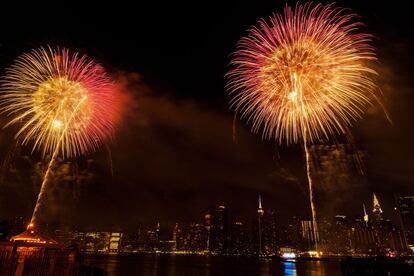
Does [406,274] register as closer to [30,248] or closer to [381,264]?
[381,264]

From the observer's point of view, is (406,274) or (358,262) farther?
(358,262)

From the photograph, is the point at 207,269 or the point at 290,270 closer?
the point at 207,269

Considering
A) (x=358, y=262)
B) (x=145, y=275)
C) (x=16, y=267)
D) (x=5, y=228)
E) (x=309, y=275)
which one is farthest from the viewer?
(x=309, y=275)

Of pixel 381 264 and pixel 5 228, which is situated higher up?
pixel 5 228

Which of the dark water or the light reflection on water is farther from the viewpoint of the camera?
the dark water

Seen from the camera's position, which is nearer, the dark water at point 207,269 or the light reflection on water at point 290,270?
Answer: the light reflection on water at point 290,270

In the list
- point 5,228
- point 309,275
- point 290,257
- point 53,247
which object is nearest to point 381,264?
point 309,275

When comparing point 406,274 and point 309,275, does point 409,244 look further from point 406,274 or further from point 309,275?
point 406,274

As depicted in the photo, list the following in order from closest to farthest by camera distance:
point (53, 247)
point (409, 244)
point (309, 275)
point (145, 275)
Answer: point (53, 247)
point (145, 275)
point (309, 275)
point (409, 244)

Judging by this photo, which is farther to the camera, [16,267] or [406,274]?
[406,274]

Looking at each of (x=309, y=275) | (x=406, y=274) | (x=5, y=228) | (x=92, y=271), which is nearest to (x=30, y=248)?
(x=92, y=271)
